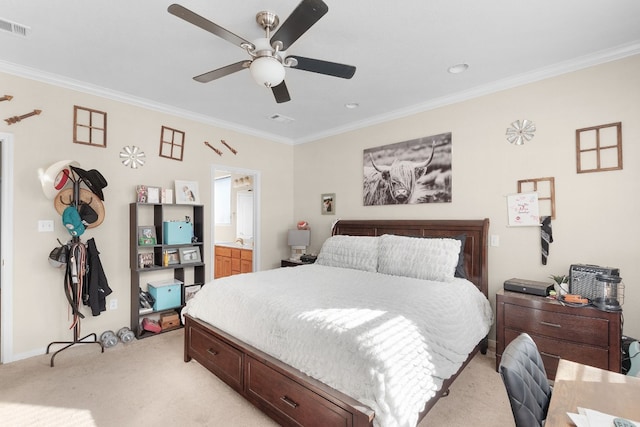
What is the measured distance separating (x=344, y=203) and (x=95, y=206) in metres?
3.10

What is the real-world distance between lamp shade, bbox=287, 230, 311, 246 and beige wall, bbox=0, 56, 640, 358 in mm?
1280

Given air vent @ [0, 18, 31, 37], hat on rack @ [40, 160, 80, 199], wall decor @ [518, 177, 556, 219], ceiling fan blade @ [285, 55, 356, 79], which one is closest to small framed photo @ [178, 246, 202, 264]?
hat on rack @ [40, 160, 80, 199]

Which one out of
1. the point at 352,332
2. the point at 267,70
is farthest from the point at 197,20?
the point at 352,332

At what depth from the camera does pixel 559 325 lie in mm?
2418

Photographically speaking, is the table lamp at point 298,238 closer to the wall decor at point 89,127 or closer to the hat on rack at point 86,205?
the hat on rack at point 86,205

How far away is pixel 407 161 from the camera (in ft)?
12.8

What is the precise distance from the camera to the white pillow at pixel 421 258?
286cm

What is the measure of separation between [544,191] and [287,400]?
290cm

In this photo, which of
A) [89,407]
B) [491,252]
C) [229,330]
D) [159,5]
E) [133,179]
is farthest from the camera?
[133,179]

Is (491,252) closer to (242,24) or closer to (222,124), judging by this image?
(242,24)

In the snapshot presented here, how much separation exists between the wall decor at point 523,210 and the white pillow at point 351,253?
1406 mm

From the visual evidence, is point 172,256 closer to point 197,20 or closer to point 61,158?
point 61,158

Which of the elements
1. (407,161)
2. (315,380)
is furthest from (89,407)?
(407,161)

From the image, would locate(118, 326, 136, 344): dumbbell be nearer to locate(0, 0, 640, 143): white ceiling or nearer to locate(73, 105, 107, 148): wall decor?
locate(73, 105, 107, 148): wall decor
